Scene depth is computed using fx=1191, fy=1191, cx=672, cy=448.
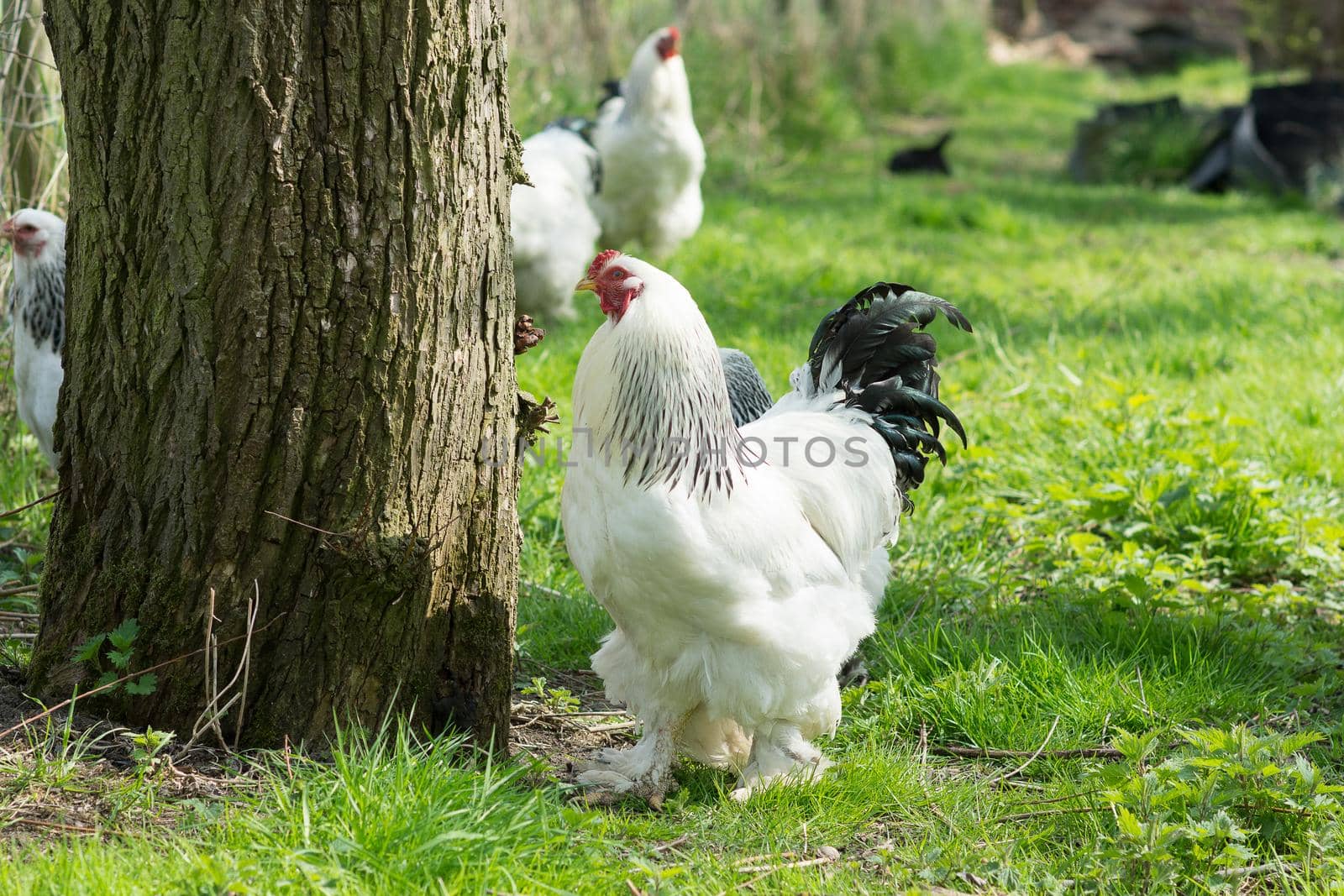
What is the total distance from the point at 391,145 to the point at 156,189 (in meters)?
0.52

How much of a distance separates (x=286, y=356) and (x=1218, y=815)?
7.50ft

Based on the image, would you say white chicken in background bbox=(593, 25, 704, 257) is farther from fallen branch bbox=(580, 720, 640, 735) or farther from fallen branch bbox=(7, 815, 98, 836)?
fallen branch bbox=(7, 815, 98, 836)

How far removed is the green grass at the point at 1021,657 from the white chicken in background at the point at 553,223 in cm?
28

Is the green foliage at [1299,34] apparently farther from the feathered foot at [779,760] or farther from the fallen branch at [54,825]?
the fallen branch at [54,825]

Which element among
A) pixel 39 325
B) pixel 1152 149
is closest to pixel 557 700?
pixel 39 325

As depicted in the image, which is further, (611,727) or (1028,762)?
(611,727)

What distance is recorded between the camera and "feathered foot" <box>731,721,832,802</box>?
3.02m

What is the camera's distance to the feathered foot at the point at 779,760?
3020mm

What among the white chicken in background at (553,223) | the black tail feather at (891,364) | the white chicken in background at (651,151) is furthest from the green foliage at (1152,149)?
the black tail feather at (891,364)

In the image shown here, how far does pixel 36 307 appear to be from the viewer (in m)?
4.12

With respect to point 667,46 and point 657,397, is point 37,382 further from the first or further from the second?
point 667,46

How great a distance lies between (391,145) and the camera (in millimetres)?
2564

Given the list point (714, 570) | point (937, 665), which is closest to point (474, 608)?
point (714, 570)

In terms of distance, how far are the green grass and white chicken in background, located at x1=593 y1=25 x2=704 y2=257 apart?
0.43 meters
